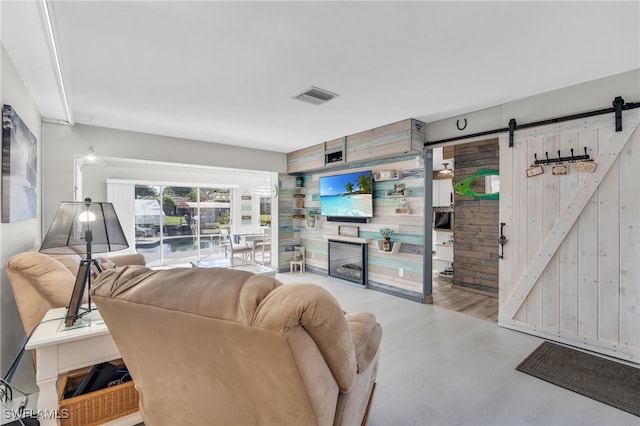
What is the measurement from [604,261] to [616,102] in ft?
4.52

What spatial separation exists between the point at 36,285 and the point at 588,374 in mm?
4038

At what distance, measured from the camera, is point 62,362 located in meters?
1.59

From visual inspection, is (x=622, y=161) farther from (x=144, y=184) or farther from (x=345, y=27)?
(x=144, y=184)

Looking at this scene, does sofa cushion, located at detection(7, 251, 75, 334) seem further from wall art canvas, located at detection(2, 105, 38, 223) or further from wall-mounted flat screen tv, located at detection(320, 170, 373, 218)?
wall-mounted flat screen tv, located at detection(320, 170, 373, 218)

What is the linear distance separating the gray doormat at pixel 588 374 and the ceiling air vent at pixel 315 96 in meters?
2.96

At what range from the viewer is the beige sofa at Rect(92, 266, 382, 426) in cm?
87

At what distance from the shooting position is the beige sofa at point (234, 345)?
870 mm

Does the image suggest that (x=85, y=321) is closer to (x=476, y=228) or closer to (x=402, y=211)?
(x=402, y=211)

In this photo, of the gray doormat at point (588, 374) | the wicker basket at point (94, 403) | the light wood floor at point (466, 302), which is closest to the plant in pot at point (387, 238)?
the light wood floor at point (466, 302)

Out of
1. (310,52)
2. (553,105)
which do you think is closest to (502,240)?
(553,105)

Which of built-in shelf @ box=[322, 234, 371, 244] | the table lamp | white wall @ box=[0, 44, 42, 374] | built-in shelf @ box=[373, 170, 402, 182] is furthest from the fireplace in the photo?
white wall @ box=[0, 44, 42, 374]

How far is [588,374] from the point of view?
2.38 m

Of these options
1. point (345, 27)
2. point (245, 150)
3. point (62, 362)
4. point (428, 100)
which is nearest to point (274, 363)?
point (62, 362)

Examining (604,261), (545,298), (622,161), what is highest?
(622,161)
